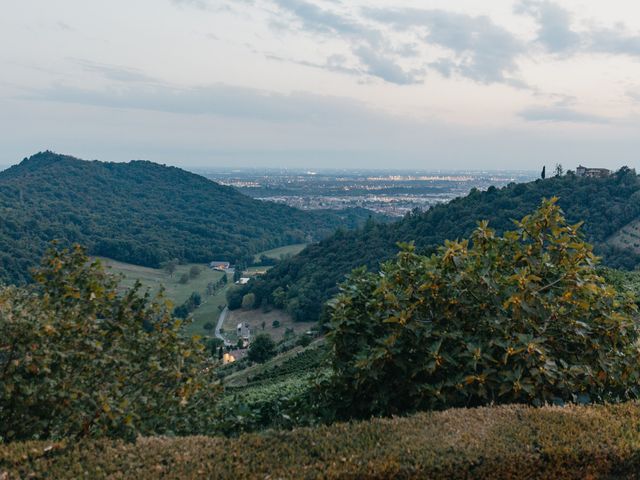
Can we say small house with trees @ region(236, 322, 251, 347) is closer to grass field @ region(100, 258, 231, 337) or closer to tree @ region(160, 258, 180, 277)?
grass field @ region(100, 258, 231, 337)

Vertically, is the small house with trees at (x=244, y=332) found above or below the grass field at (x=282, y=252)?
below

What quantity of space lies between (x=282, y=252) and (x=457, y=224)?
235ft

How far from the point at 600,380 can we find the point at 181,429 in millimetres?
4584

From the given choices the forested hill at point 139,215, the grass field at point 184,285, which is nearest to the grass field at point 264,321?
the grass field at point 184,285

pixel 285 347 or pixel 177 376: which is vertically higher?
pixel 177 376

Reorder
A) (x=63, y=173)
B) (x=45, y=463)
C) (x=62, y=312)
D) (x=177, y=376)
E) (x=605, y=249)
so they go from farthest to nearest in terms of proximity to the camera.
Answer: (x=63, y=173) → (x=605, y=249) → (x=177, y=376) → (x=62, y=312) → (x=45, y=463)

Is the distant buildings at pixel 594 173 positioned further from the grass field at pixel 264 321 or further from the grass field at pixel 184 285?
the grass field at pixel 184 285

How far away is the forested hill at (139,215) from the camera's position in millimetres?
101812

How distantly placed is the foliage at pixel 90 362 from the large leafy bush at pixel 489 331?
183 centimetres

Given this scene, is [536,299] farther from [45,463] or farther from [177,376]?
[45,463]

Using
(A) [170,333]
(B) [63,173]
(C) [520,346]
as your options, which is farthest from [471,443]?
(B) [63,173]

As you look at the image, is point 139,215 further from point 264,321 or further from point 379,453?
point 379,453

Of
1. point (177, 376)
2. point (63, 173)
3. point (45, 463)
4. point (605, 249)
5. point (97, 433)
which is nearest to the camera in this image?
point (45, 463)

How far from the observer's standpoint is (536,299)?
5414 millimetres
